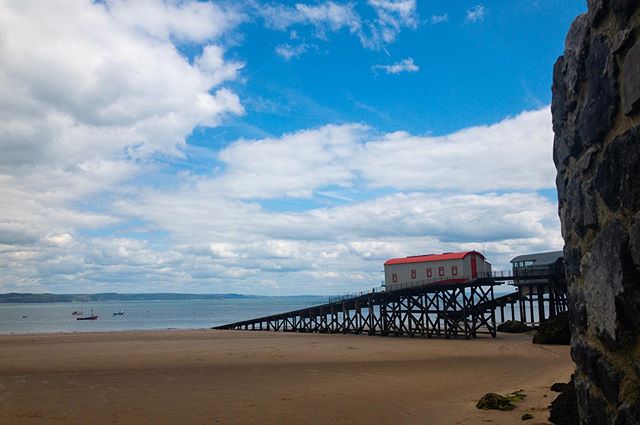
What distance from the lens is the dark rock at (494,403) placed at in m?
12.6

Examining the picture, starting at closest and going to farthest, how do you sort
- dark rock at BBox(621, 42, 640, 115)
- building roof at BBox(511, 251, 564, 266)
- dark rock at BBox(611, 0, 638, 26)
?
dark rock at BBox(621, 42, 640, 115) → dark rock at BBox(611, 0, 638, 26) → building roof at BBox(511, 251, 564, 266)

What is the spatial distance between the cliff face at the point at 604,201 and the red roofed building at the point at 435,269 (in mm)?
36135

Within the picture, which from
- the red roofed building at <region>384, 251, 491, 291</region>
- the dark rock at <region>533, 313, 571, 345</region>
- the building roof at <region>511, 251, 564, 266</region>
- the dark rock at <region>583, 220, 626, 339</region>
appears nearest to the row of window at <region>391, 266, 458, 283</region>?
the red roofed building at <region>384, 251, 491, 291</region>

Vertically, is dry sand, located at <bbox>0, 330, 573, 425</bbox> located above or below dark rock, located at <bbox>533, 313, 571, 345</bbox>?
below

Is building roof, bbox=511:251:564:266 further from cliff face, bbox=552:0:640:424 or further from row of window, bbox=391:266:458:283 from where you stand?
cliff face, bbox=552:0:640:424

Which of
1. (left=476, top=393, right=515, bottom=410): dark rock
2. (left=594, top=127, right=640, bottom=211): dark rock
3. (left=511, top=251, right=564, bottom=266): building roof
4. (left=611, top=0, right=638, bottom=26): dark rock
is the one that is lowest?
(left=476, top=393, right=515, bottom=410): dark rock

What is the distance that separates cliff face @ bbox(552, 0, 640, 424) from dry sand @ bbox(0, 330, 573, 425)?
698 centimetres

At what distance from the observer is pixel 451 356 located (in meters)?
27.0

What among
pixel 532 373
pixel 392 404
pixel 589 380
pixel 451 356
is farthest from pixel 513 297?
pixel 589 380

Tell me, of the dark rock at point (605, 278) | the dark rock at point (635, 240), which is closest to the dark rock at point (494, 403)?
the dark rock at point (605, 278)

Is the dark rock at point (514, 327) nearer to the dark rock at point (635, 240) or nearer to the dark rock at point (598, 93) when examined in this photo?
the dark rock at point (598, 93)

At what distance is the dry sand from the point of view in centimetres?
1322

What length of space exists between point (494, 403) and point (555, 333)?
20.7m

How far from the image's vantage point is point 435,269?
42.2 m
